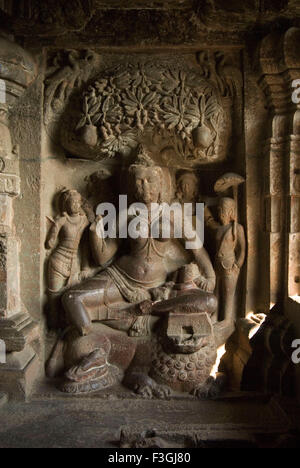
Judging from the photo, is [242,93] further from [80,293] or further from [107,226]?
[80,293]

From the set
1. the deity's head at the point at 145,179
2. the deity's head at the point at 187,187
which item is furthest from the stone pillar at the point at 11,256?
the deity's head at the point at 187,187

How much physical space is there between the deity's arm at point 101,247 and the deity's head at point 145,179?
50 centimetres

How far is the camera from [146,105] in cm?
370

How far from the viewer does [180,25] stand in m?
3.69

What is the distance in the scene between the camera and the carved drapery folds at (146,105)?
146 inches

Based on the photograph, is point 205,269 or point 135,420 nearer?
point 135,420

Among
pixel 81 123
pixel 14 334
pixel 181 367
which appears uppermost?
pixel 81 123

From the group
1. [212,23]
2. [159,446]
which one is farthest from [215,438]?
[212,23]

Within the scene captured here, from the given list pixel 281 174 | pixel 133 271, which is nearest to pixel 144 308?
pixel 133 271

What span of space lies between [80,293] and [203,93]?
2153 mm

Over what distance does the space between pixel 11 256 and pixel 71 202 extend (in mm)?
744

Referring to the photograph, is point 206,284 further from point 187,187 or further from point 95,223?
point 95,223

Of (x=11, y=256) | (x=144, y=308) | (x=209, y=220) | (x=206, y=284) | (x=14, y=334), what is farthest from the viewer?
(x=209, y=220)

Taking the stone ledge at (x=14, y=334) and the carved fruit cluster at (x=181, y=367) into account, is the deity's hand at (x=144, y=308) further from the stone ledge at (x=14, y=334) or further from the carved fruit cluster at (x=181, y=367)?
the stone ledge at (x=14, y=334)
